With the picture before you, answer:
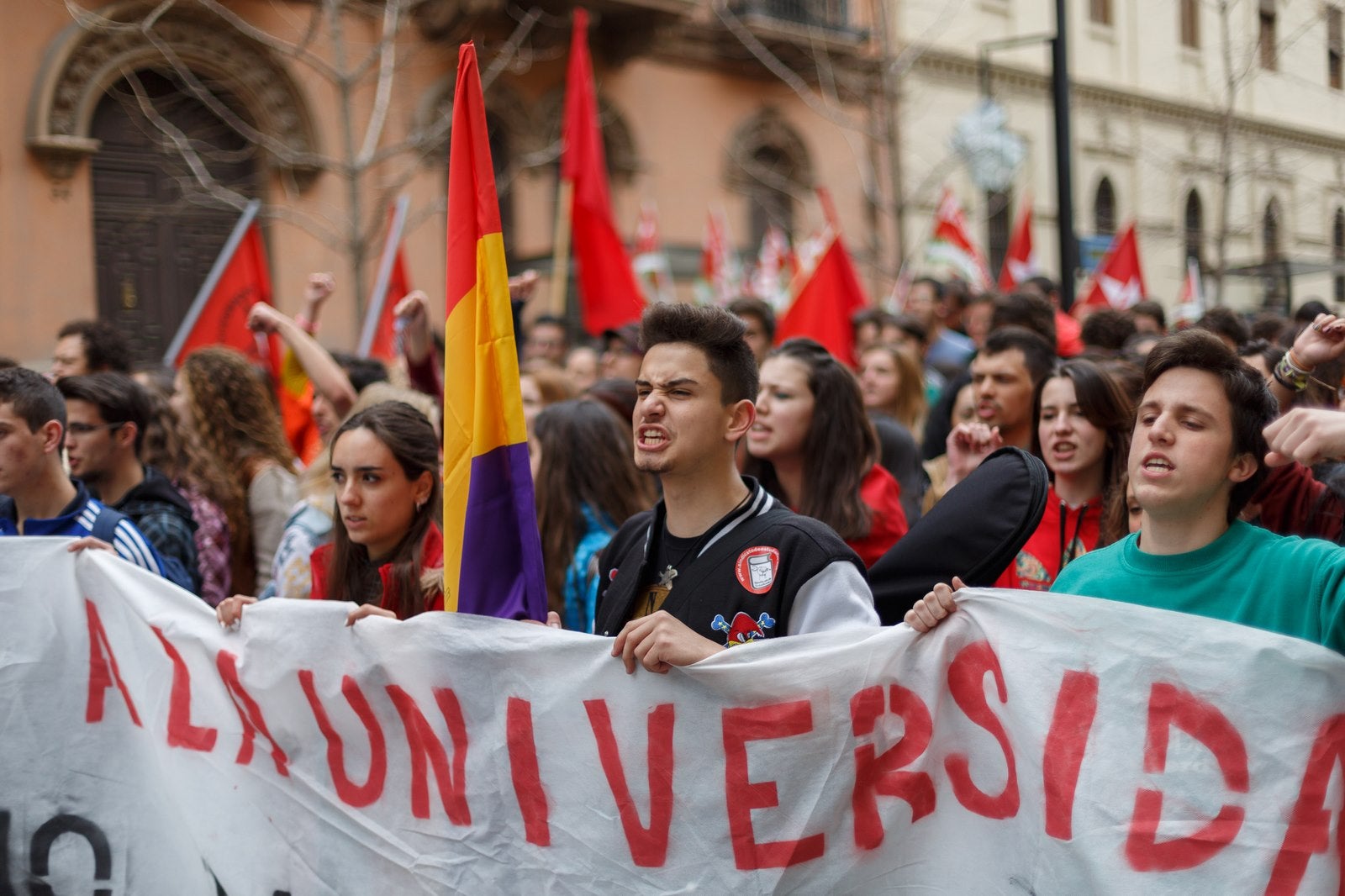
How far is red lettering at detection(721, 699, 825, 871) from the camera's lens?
2650mm

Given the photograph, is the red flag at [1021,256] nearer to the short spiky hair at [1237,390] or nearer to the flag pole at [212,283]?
the flag pole at [212,283]

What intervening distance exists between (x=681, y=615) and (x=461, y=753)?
60 cm

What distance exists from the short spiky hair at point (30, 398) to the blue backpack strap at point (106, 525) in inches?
11.8

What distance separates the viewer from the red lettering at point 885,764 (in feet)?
8.61

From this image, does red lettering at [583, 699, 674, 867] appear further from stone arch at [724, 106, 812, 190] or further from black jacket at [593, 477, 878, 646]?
stone arch at [724, 106, 812, 190]

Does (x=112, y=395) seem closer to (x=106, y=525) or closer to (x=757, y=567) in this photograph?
(x=106, y=525)

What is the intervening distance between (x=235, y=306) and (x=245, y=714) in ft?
17.2

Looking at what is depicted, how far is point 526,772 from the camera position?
114 inches

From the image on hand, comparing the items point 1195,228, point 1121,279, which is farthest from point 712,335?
point 1195,228

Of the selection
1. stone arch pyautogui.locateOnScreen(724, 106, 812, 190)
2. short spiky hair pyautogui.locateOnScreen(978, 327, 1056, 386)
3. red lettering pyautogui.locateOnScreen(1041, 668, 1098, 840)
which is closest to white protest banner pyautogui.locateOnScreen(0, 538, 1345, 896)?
red lettering pyautogui.locateOnScreen(1041, 668, 1098, 840)

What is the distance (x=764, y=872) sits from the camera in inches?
Result: 105

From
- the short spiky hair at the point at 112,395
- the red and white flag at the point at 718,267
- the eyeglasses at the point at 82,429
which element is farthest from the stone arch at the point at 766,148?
the eyeglasses at the point at 82,429

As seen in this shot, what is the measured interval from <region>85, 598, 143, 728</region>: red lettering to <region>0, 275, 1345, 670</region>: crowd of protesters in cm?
20

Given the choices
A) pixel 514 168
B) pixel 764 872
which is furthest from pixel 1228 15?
pixel 514 168
